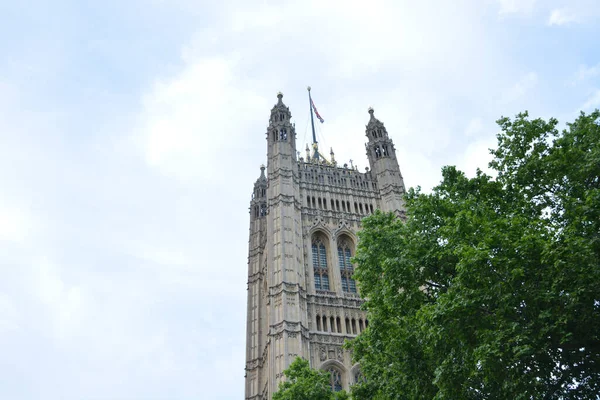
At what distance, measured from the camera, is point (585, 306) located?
12.8 meters

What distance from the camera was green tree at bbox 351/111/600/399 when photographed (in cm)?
1294

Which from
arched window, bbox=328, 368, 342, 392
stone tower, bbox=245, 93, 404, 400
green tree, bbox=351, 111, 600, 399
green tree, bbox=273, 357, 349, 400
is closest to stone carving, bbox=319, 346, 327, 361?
stone tower, bbox=245, 93, 404, 400

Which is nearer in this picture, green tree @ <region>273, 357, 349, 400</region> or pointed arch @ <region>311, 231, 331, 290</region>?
green tree @ <region>273, 357, 349, 400</region>

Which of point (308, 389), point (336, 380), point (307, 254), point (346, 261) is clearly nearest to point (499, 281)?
point (308, 389)

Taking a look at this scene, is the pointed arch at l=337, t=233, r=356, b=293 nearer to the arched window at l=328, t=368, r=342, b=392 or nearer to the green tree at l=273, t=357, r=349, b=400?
the arched window at l=328, t=368, r=342, b=392

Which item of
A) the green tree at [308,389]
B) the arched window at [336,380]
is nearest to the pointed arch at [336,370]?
the arched window at [336,380]

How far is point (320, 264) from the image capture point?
4450cm

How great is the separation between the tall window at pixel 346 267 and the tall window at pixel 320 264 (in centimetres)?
135

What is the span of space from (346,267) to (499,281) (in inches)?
1237

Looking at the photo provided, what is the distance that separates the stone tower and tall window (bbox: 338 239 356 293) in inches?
3.2

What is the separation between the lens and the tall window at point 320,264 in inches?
1695

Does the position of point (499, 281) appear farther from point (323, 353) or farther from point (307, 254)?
point (307, 254)

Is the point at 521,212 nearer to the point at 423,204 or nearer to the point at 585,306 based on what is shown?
the point at 423,204

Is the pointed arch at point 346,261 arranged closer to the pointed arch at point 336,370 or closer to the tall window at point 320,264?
the tall window at point 320,264
